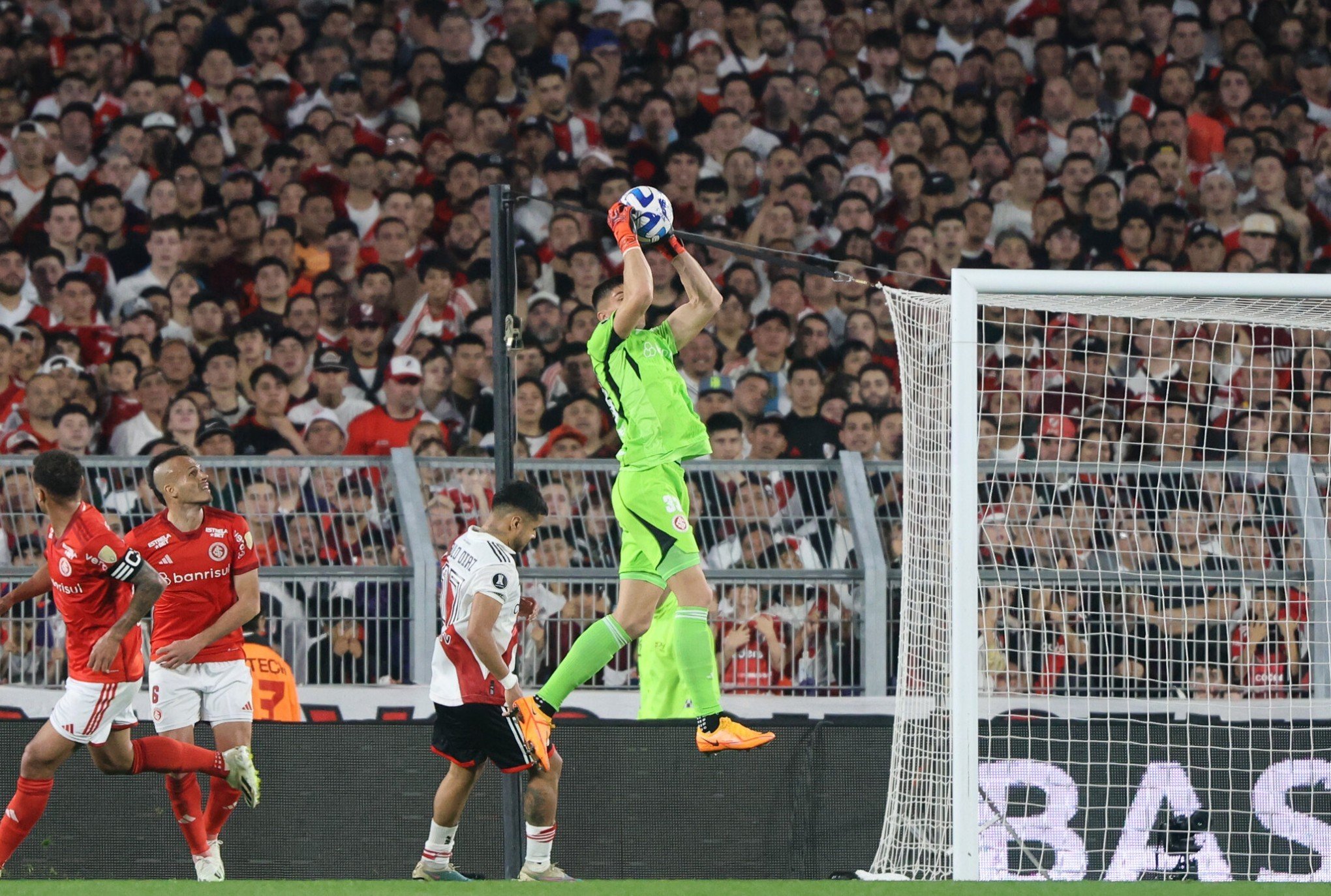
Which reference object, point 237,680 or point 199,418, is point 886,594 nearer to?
point 237,680

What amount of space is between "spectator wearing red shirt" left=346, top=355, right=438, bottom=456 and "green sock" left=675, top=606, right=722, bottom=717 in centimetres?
405

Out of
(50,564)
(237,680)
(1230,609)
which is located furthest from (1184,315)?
(50,564)

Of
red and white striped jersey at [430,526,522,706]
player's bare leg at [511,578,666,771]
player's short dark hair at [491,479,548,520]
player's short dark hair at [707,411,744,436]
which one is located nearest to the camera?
red and white striped jersey at [430,526,522,706]

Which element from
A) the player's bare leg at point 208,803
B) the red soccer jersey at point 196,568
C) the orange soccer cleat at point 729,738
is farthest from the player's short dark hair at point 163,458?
the orange soccer cleat at point 729,738

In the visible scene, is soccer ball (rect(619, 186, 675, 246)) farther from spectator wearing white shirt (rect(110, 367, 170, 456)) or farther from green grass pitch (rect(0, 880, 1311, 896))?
spectator wearing white shirt (rect(110, 367, 170, 456))

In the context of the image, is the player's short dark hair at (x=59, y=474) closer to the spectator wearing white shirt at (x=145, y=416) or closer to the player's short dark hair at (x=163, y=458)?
the player's short dark hair at (x=163, y=458)

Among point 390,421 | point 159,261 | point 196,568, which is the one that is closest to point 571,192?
point 390,421

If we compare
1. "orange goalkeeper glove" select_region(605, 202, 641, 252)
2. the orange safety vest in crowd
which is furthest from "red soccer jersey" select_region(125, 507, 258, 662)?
"orange goalkeeper glove" select_region(605, 202, 641, 252)

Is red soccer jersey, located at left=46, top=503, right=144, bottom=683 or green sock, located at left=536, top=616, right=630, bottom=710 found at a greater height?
red soccer jersey, located at left=46, top=503, right=144, bottom=683

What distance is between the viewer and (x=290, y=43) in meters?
11.9

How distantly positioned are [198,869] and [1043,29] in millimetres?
9039

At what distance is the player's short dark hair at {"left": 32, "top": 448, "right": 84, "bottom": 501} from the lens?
6.26m

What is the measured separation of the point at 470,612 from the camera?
19.9 feet

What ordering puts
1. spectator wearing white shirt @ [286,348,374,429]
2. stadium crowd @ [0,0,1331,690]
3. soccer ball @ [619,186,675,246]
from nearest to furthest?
1. soccer ball @ [619,186,675,246]
2. stadium crowd @ [0,0,1331,690]
3. spectator wearing white shirt @ [286,348,374,429]
